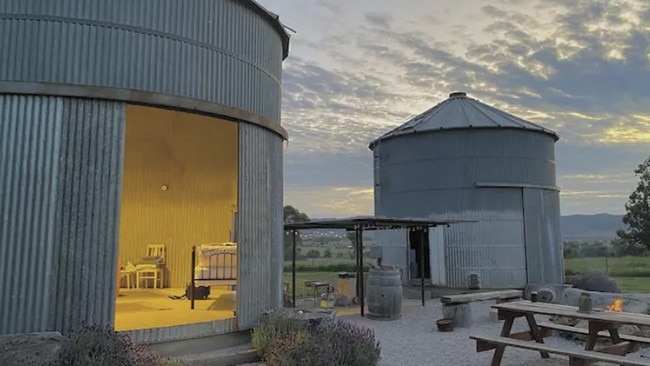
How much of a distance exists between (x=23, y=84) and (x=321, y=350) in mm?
5081

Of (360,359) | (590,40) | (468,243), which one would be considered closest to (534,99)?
(590,40)

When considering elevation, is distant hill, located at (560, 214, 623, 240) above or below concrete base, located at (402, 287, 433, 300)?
above

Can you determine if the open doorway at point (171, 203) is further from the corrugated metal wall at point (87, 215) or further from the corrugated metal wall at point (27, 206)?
the corrugated metal wall at point (27, 206)

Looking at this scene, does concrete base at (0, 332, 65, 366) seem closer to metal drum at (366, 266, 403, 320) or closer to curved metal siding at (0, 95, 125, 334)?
curved metal siding at (0, 95, 125, 334)

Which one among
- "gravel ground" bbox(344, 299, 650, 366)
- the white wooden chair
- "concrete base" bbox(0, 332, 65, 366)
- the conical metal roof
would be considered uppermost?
the conical metal roof

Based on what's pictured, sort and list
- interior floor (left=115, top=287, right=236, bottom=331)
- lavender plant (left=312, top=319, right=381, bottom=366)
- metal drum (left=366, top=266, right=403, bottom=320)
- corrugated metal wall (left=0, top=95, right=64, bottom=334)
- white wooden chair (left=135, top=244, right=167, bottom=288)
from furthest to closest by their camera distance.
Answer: metal drum (left=366, top=266, right=403, bottom=320) < white wooden chair (left=135, top=244, right=167, bottom=288) < interior floor (left=115, top=287, right=236, bottom=331) < lavender plant (left=312, top=319, right=381, bottom=366) < corrugated metal wall (left=0, top=95, right=64, bottom=334)

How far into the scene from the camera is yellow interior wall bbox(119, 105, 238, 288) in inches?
470

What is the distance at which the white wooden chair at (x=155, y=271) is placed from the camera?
11414mm

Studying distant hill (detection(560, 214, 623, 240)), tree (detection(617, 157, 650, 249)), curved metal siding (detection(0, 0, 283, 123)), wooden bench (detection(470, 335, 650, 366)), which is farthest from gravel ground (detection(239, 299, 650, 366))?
distant hill (detection(560, 214, 623, 240))

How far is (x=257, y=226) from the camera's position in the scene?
26.2 feet

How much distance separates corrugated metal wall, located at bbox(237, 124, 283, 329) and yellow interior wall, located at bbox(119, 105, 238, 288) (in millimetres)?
3663

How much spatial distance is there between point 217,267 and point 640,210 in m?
28.7

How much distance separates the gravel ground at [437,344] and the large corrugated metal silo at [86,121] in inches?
107

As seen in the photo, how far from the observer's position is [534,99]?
65.4 feet
